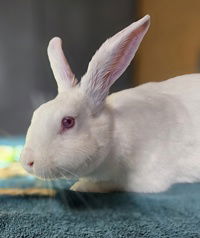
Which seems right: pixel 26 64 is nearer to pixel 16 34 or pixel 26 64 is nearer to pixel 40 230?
pixel 16 34

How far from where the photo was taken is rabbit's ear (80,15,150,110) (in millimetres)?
786

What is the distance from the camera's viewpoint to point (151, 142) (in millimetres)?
867

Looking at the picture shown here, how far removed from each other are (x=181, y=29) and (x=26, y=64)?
659mm

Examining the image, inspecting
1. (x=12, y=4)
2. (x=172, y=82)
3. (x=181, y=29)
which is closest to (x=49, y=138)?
(x=172, y=82)

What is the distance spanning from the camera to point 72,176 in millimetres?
782

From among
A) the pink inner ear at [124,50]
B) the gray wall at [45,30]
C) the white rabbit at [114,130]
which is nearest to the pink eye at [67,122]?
the white rabbit at [114,130]

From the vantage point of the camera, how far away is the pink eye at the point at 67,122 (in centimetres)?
77

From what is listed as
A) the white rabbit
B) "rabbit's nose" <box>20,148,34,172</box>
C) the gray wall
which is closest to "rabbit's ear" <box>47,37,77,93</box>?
the white rabbit

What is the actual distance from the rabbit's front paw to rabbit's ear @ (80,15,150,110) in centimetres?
16

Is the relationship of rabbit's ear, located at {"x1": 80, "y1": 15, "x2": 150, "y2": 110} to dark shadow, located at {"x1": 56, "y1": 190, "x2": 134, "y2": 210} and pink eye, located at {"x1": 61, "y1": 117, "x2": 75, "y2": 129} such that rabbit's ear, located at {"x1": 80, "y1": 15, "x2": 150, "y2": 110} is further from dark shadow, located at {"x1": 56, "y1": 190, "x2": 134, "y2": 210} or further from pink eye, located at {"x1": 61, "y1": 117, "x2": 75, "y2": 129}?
dark shadow, located at {"x1": 56, "y1": 190, "x2": 134, "y2": 210}

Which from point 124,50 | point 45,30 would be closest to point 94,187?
point 124,50

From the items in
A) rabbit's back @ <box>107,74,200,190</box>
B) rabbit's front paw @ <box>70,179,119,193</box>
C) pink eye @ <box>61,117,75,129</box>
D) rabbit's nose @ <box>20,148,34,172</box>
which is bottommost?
rabbit's front paw @ <box>70,179,119,193</box>

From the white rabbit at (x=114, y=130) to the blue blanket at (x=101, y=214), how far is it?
0.04m

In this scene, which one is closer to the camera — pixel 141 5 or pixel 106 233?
pixel 106 233
